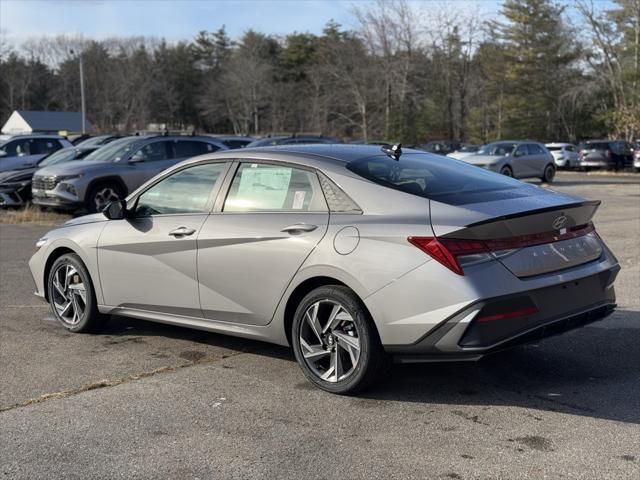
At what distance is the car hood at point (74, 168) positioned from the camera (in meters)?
15.4

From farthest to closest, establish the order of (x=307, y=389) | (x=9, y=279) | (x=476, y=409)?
(x=9, y=279) < (x=307, y=389) < (x=476, y=409)

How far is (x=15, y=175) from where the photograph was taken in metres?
18.0

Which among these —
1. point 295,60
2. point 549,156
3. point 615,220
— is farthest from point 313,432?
point 295,60

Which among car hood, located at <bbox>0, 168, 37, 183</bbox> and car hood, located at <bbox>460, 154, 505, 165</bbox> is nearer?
car hood, located at <bbox>0, 168, 37, 183</bbox>

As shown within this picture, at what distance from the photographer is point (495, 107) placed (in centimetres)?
5831

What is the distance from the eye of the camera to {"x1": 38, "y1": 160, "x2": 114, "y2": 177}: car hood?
15.4m

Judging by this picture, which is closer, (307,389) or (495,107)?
(307,389)

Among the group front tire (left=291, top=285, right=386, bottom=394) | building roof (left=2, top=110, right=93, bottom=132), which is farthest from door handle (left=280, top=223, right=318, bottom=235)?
building roof (left=2, top=110, right=93, bottom=132)

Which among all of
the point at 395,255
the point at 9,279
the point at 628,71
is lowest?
the point at 9,279

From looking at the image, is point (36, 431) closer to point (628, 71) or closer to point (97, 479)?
point (97, 479)

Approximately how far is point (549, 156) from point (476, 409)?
2433 cm

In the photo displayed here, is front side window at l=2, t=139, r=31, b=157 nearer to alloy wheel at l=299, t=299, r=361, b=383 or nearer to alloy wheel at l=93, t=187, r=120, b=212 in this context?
alloy wheel at l=93, t=187, r=120, b=212

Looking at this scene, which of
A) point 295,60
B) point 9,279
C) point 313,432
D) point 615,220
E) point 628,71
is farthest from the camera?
point 295,60

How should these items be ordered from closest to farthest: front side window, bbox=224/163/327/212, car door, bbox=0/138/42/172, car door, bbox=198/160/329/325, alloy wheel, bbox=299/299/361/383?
1. alloy wheel, bbox=299/299/361/383
2. car door, bbox=198/160/329/325
3. front side window, bbox=224/163/327/212
4. car door, bbox=0/138/42/172
